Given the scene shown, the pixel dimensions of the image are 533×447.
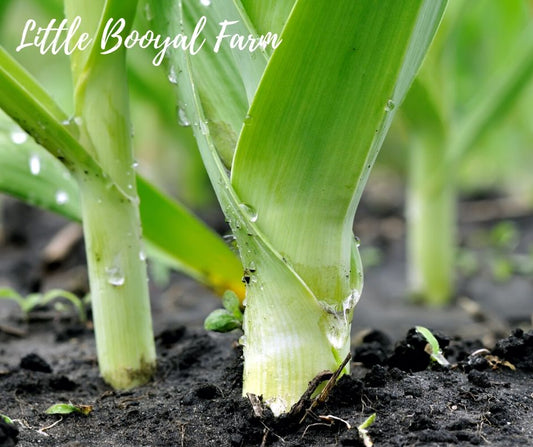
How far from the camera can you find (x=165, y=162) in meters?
3.64

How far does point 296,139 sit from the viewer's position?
0.74 metres

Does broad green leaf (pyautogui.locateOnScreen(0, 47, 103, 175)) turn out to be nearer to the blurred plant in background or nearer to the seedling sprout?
the seedling sprout

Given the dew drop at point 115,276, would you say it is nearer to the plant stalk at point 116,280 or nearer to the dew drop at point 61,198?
the plant stalk at point 116,280

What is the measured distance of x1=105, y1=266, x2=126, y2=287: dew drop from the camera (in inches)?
37.7

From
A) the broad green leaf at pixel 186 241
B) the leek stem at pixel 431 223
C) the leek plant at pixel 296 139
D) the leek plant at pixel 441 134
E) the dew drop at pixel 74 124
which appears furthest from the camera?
the leek stem at pixel 431 223

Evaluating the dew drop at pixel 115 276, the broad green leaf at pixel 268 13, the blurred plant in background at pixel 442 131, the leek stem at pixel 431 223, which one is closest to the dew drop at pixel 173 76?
the broad green leaf at pixel 268 13

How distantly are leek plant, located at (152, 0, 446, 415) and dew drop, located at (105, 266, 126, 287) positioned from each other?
0.71 feet

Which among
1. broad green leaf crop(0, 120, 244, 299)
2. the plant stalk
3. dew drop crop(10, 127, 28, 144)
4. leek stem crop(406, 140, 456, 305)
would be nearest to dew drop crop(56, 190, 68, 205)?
broad green leaf crop(0, 120, 244, 299)

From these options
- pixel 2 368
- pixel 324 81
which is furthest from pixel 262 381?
pixel 2 368

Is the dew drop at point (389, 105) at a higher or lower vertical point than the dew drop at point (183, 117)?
lower

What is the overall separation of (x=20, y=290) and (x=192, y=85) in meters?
1.36

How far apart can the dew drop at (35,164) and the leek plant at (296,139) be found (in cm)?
38

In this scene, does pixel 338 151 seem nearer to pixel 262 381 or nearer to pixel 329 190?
pixel 329 190

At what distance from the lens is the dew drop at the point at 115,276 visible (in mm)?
958
